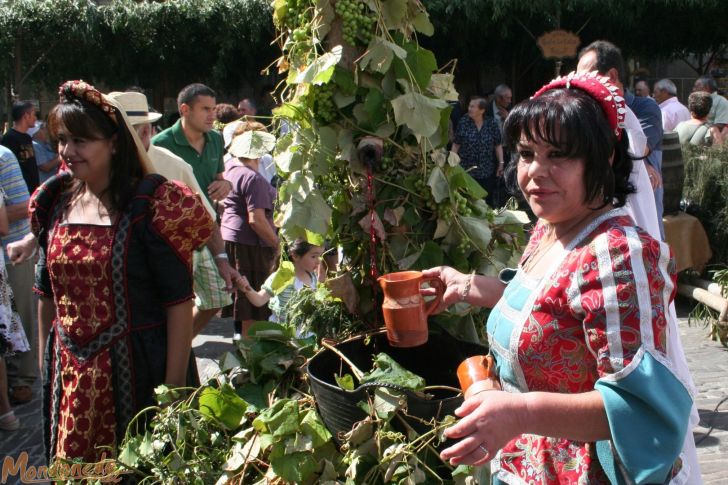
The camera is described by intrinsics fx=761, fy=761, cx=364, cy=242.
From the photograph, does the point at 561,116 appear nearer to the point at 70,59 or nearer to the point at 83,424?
the point at 83,424

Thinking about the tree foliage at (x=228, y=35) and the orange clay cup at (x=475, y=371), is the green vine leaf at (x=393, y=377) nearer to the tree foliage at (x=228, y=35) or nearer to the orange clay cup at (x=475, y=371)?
the orange clay cup at (x=475, y=371)

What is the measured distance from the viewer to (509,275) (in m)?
1.93

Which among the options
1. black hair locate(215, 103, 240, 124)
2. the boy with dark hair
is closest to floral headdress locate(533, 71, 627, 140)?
black hair locate(215, 103, 240, 124)

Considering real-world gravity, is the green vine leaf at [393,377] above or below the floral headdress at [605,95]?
below

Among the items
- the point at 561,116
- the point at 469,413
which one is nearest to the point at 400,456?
the point at 469,413

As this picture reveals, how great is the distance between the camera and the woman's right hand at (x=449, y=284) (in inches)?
77.4

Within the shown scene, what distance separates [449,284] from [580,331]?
1.96 feet

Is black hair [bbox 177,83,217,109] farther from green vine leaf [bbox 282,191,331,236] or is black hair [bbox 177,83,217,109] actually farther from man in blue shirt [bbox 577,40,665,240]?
green vine leaf [bbox 282,191,331,236]

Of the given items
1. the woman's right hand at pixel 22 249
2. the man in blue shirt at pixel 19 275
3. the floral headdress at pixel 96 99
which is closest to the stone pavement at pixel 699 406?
the man in blue shirt at pixel 19 275

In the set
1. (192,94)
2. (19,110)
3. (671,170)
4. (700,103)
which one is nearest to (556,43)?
(700,103)

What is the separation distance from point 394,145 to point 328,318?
1.96ft

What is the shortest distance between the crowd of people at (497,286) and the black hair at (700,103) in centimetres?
294

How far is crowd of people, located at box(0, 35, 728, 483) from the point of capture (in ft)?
4.44

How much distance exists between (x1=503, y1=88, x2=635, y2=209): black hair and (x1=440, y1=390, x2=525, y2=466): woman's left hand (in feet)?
1.49
